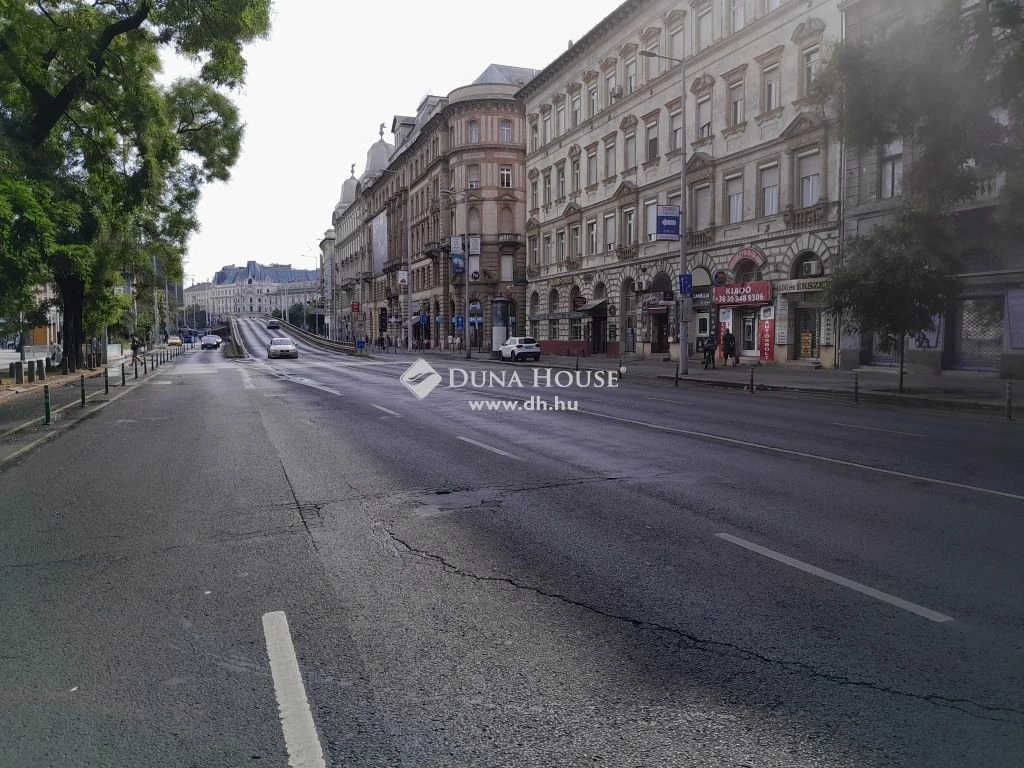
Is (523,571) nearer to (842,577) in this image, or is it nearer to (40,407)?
(842,577)

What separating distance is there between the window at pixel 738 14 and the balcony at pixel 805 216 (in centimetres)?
914

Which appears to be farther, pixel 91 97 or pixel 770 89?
pixel 770 89

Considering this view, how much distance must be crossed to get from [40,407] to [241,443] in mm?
→ 9981

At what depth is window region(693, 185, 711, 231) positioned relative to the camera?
119 ft

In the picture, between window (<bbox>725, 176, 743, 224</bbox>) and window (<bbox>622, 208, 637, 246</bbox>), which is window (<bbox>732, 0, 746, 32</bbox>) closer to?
window (<bbox>725, 176, 743, 224</bbox>)

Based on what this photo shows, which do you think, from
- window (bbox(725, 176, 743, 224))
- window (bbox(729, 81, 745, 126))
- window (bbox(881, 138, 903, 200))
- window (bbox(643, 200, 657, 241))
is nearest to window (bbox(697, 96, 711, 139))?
window (bbox(729, 81, 745, 126))

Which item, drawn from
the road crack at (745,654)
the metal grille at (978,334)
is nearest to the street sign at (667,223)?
the metal grille at (978,334)

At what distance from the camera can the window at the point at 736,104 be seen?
111 ft

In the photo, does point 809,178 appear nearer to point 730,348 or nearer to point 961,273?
point 730,348

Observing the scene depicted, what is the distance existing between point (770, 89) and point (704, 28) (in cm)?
583

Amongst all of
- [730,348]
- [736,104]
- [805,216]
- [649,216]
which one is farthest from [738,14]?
[730,348]

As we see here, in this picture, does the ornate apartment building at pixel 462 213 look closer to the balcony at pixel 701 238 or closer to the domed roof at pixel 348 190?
the balcony at pixel 701 238

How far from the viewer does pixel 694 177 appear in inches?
1448

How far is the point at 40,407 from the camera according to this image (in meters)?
19.2
